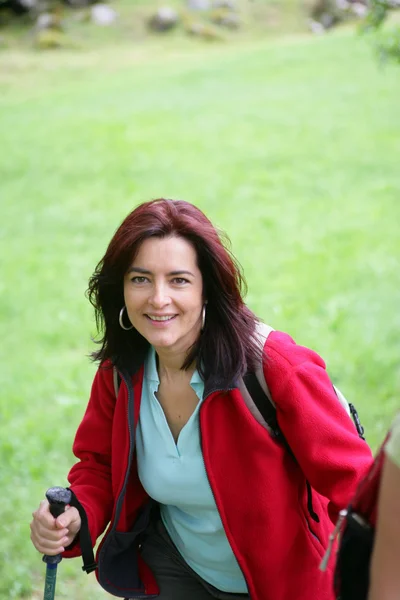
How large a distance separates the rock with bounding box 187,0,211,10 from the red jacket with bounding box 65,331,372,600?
22999 mm

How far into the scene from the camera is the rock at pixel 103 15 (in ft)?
78.7

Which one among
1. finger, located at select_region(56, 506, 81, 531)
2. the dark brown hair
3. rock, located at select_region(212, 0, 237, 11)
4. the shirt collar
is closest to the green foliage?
the dark brown hair

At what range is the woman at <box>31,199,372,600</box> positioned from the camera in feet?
8.43

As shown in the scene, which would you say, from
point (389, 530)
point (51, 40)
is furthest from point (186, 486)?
point (51, 40)

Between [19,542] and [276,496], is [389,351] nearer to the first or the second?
[19,542]

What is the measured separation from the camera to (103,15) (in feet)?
79.4

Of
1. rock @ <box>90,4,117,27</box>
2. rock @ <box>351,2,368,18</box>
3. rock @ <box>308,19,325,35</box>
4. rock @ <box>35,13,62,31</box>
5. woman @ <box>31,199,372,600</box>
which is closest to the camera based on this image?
woman @ <box>31,199,372,600</box>

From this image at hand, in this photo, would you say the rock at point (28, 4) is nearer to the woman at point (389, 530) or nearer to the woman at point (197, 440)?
the woman at point (197, 440)

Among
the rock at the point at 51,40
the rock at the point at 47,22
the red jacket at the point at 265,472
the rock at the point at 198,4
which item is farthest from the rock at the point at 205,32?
the red jacket at the point at 265,472

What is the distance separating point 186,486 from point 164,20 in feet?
73.0

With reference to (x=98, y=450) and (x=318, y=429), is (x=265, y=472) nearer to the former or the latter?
(x=318, y=429)

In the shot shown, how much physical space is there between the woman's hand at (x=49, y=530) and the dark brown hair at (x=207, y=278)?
51 cm

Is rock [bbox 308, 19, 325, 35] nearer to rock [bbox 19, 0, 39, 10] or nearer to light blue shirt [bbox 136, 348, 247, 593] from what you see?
rock [bbox 19, 0, 39, 10]

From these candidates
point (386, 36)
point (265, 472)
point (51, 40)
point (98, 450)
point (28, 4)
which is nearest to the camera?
point (265, 472)
